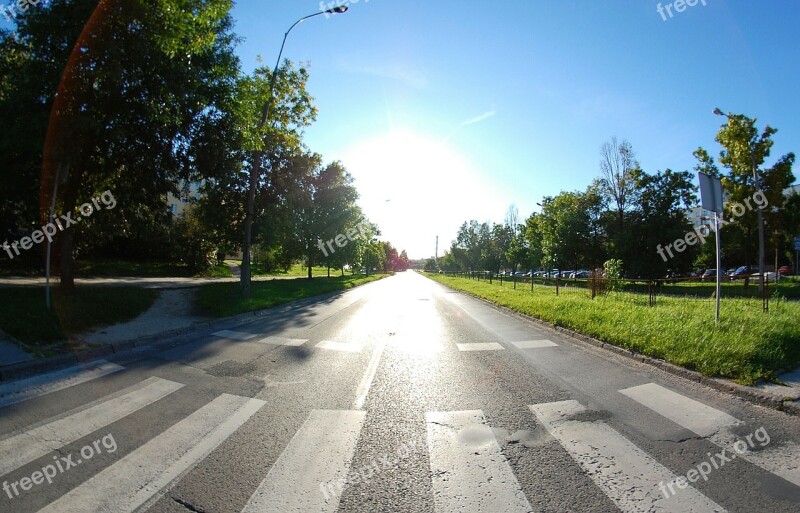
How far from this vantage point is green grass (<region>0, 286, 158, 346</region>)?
6910mm

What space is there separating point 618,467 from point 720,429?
66.7 inches

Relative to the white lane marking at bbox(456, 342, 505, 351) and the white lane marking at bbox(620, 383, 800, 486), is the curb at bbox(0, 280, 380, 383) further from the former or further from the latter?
the white lane marking at bbox(620, 383, 800, 486)

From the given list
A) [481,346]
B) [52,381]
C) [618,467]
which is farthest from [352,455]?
[481,346]

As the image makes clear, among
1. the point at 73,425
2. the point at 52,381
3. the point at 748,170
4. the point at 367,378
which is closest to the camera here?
the point at 73,425

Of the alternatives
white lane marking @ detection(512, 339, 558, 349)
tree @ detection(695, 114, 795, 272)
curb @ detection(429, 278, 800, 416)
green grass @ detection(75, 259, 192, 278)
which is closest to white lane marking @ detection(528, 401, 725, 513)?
curb @ detection(429, 278, 800, 416)

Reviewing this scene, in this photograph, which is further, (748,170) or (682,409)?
(748,170)

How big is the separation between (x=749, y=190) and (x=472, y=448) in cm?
2812

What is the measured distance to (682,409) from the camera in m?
4.51

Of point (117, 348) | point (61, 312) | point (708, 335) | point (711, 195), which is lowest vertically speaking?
point (117, 348)

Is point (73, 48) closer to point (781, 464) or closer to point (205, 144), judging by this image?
point (205, 144)

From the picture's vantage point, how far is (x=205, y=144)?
1200 centimetres

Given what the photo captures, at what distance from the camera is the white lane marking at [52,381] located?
4660 millimetres

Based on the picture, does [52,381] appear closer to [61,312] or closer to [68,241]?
[61,312]

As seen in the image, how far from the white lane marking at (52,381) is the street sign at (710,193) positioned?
11511 mm
